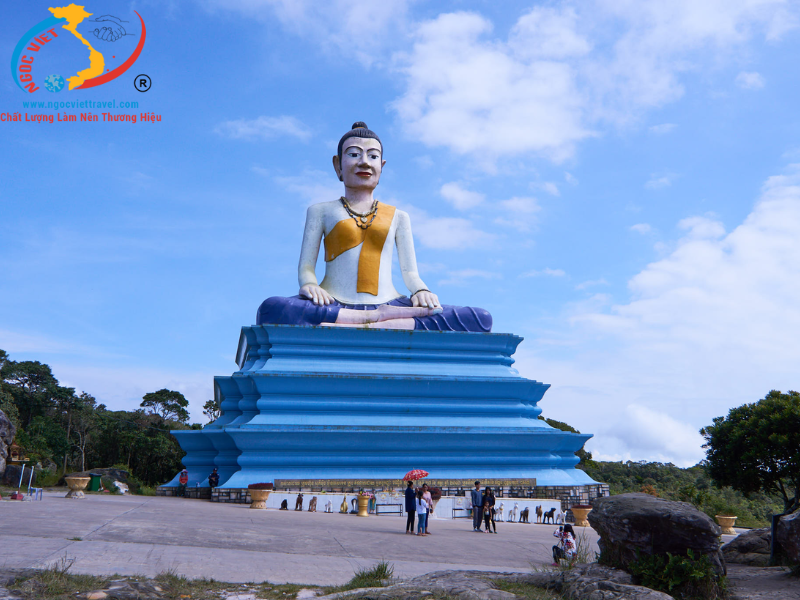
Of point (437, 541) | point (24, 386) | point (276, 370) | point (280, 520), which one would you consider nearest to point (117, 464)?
point (24, 386)

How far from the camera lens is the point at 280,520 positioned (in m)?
13.2

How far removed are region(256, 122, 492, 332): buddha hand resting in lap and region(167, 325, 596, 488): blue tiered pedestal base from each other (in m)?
0.71

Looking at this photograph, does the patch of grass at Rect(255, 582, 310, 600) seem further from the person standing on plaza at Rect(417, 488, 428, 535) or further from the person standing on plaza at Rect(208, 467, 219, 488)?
the person standing on plaza at Rect(208, 467, 219, 488)

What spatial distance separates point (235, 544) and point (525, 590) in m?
4.41

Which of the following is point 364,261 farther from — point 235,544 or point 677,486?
point 677,486

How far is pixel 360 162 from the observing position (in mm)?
23344

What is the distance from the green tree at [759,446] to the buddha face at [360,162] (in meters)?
14.2

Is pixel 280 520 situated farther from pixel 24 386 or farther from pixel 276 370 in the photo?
pixel 24 386

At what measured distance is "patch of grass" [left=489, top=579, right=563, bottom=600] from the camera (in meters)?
6.65

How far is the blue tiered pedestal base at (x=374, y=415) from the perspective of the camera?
19.1m

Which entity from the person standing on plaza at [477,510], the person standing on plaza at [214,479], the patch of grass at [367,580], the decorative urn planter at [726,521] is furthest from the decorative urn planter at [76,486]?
the decorative urn planter at [726,521]

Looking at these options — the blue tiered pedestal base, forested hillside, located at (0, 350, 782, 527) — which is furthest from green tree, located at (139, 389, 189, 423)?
the blue tiered pedestal base

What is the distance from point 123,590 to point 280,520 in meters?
7.51

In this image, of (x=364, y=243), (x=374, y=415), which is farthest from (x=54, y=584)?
(x=364, y=243)
